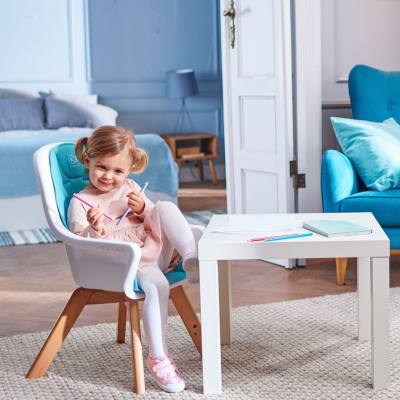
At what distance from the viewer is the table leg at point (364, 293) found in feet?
8.86

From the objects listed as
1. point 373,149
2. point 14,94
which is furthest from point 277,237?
point 14,94

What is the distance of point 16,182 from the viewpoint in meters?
5.23

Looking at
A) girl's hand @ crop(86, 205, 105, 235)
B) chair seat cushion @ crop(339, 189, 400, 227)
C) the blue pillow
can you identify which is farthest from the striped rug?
girl's hand @ crop(86, 205, 105, 235)

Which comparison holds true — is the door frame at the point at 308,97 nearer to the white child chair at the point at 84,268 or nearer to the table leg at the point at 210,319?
the white child chair at the point at 84,268

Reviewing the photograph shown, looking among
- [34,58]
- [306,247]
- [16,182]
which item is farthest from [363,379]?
[34,58]

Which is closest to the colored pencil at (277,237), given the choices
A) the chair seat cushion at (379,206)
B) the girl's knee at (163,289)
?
the girl's knee at (163,289)

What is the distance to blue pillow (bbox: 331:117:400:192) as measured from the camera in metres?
3.63

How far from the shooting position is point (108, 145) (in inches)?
97.0

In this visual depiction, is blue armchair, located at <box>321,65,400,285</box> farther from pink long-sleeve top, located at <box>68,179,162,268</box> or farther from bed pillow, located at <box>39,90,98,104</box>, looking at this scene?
bed pillow, located at <box>39,90,98,104</box>

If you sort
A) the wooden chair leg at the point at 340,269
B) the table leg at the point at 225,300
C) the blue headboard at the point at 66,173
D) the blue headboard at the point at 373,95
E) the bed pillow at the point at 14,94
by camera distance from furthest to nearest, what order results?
the bed pillow at the point at 14,94
the blue headboard at the point at 373,95
the wooden chair leg at the point at 340,269
the table leg at the point at 225,300
the blue headboard at the point at 66,173

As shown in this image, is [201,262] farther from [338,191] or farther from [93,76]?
[93,76]

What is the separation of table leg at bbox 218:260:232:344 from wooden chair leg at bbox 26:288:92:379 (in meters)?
0.46

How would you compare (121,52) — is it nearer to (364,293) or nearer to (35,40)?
(35,40)

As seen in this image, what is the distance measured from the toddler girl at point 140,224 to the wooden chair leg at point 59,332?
0.65 feet
